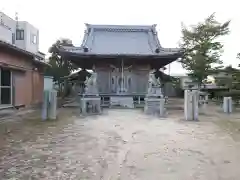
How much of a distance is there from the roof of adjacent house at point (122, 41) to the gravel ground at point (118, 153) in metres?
12.0

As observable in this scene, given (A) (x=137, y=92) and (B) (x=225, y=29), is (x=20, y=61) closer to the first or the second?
(A) (x=137, y=92)

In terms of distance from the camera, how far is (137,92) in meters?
20.2

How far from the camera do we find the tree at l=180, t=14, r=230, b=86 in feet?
79.9

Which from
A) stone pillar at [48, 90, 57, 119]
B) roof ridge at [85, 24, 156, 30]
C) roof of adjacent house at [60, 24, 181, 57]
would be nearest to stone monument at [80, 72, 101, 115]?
stone pillar at [48, 90, 57, 119]

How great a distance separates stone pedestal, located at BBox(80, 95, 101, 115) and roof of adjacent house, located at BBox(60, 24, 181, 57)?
6380 mm

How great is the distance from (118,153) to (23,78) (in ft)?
35.5

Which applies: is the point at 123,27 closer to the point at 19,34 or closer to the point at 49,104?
the point at 19,34

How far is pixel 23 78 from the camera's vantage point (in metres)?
15.1

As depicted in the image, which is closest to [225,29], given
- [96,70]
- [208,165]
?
[96,70]

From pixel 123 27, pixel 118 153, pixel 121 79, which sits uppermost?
pixel 123 27

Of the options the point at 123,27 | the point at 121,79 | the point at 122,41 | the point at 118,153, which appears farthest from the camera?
the point at 123,27

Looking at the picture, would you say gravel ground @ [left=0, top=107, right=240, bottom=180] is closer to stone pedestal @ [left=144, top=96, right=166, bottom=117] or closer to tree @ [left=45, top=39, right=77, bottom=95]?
stone pedestal @ [left=144, top=96, right=166, bottom=117]

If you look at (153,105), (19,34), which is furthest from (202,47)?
(19,34)

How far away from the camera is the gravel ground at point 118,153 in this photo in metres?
4.13
